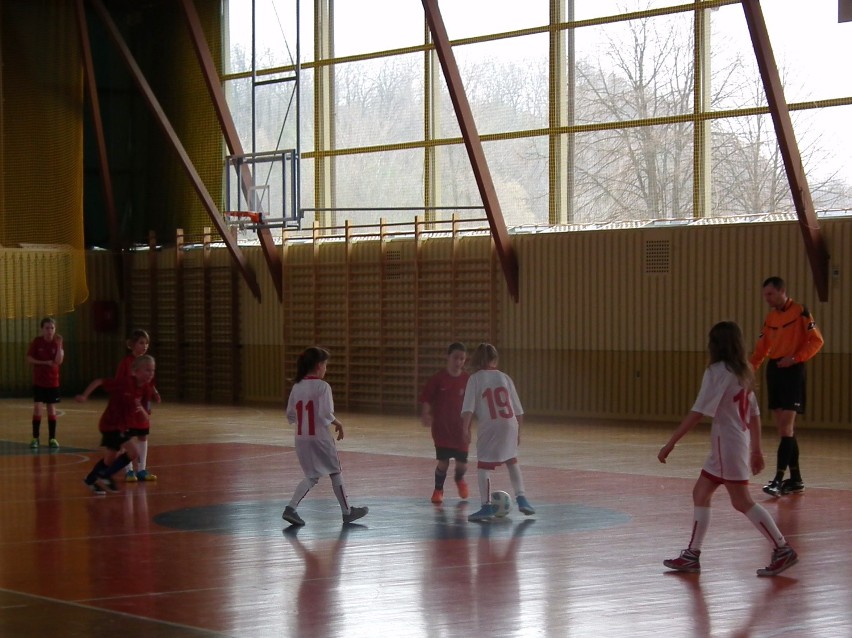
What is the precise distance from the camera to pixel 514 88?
797 inches

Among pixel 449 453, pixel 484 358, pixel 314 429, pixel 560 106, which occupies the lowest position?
pixel 449 453

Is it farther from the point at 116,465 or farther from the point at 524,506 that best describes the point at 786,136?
the point at 116,465

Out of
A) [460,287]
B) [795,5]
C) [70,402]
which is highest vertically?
[795,5]

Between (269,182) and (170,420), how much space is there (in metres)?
→ 5.08

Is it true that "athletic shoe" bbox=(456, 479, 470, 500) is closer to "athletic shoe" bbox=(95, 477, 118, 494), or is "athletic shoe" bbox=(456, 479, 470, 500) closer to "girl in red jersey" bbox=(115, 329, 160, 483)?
"girl in red jersey" bbox=(115, 329, 160, 483)

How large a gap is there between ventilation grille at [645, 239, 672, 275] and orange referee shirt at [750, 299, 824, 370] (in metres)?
8.25

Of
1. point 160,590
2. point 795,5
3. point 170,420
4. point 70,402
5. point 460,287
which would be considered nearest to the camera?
point 160,590

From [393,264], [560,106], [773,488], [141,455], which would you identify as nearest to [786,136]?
[560,106]

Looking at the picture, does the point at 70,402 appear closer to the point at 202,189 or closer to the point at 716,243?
the point at 202,189

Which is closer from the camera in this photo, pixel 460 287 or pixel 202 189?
pixel 460 287

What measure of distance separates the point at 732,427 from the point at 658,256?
39.7 ft

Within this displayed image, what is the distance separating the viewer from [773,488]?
10.3 meters

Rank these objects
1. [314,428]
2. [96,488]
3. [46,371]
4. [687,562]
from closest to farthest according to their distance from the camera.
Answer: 1. [687,562]
2. [314,428]
3. [96,488]
4. [46,371]

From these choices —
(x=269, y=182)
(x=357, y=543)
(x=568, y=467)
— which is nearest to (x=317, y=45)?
(x=269, y=182)
